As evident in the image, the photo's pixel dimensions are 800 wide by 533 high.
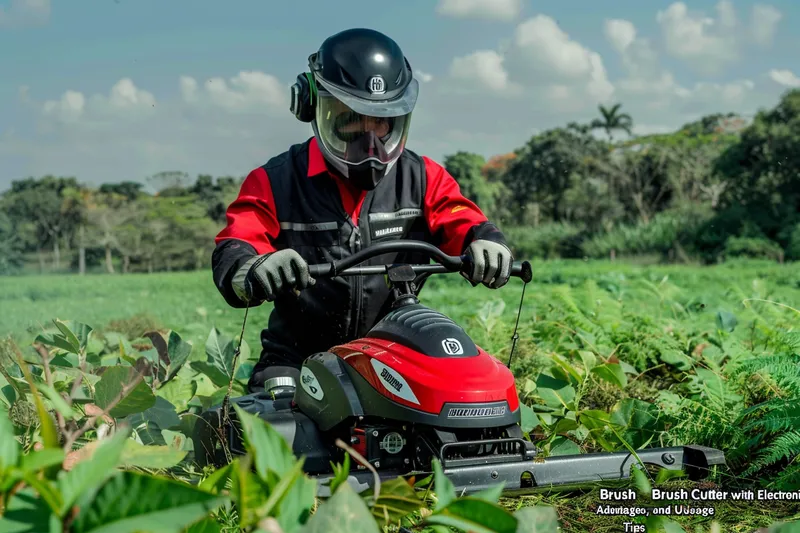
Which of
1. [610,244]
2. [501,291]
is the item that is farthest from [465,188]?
[501,291]

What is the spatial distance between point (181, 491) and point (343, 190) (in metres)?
2.55

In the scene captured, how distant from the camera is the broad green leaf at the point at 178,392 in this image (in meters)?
4.06

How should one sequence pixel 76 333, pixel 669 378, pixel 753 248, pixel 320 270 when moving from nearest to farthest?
1. pixel 320 270
2. pixel 76 333
3. pixel 669 378
4. pixel 753 248

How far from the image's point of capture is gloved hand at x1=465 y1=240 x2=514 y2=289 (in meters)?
2.97

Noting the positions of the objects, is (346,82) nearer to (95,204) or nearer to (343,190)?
(343,190)

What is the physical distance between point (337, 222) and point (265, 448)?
2.32 m

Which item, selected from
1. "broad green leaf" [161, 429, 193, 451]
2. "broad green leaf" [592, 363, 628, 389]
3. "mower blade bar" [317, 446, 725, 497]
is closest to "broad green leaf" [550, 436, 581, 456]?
"mower blade bar" [317, 446, 725, 497]

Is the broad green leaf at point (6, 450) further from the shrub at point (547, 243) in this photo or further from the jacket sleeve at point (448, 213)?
the shrub at point (547, 243)

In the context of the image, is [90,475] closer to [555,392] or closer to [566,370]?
[555,392]

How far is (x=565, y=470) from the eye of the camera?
8.63 ft

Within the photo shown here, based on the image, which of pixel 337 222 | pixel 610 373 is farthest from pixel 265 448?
pixel 610 373

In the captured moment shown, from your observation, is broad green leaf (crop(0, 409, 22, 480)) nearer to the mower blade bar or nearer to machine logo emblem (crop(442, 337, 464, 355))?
the mower blade bar

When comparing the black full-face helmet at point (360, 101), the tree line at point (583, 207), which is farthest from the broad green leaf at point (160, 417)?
the tree line at point (583, 207)

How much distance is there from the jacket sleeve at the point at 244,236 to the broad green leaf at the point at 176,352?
777 millimetres
